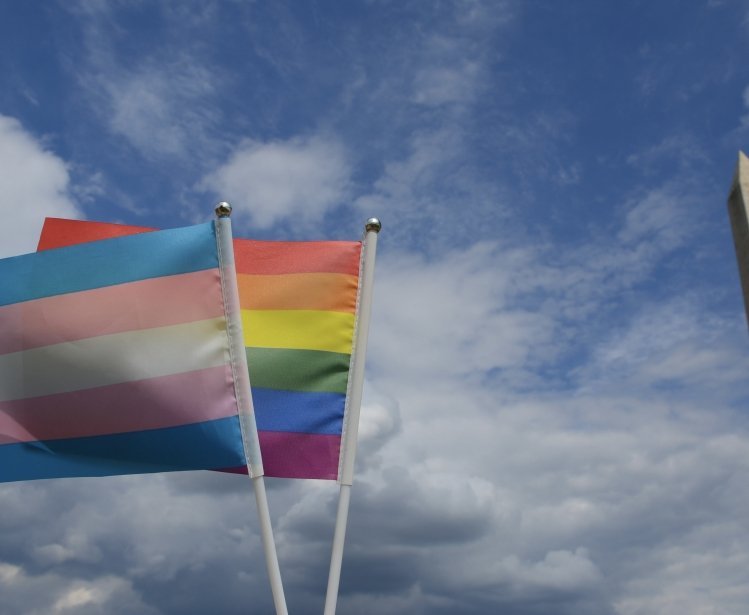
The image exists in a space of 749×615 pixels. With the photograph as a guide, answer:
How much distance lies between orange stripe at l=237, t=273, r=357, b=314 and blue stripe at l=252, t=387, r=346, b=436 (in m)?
1.57

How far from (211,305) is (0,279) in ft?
13.5

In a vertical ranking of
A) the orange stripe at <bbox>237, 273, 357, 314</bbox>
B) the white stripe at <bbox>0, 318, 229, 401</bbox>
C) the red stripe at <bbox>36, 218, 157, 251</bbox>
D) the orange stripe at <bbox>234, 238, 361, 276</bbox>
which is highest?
the red stripe at <bbox>36, 218, 157, 251</bbox>

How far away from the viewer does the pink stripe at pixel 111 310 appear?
592 inches

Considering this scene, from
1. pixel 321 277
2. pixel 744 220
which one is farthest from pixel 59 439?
pixel 744 220

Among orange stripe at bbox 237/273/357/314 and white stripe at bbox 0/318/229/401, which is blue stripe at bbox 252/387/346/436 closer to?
white stripe at bbox 0/318/229/401

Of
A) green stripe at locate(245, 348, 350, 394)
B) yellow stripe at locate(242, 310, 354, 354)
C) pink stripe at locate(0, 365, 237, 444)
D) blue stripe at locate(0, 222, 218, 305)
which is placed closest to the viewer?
pink stripe at locate(0, 365, 237, 444)

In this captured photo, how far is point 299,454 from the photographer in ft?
49.2

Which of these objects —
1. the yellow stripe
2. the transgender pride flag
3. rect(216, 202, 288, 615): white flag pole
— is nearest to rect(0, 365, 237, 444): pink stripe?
the transgender pride flag

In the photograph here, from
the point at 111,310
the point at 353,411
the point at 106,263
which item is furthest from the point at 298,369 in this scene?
the point at 106,263

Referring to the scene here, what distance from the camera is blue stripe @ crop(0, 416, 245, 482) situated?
47.3ft

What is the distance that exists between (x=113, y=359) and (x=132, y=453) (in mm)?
1626

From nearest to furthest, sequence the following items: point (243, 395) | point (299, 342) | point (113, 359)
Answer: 1. point (243, 395)
2. point (113, 359)
3. point (299, 342)

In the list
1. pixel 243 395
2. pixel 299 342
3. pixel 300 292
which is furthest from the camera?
pixel 300 292

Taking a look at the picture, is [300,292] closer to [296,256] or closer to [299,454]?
[296,256]
